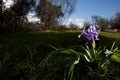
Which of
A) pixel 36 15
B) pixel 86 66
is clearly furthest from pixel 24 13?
pixel 86 66

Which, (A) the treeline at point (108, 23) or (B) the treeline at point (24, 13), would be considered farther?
(A) the treeline at point (108, 23)

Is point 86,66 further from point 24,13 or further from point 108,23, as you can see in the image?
point 108,23

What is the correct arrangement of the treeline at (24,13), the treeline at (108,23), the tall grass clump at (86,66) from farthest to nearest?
the treeline at (108,23)
the treeline at (24,13)
the tall grass clump at (86,66)

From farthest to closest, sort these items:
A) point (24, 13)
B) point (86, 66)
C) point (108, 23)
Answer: point (108, 23) < point (24, 13) < point (86, 66)

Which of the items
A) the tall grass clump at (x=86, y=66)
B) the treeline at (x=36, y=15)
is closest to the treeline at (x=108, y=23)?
the treeline at (x=36, y=15)

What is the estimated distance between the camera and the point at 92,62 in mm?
4191

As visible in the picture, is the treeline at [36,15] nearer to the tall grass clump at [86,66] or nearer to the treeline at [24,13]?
the treeline at [24,13]

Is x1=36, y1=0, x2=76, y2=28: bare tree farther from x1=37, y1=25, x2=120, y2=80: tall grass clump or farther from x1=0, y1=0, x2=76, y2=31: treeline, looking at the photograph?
x1=37, y1=25, x2=120, y2=80: tall grass clump

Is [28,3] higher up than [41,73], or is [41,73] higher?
[28,3]

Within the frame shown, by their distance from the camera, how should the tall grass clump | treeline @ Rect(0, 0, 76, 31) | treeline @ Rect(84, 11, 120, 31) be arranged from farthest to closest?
treeline @ Rect(84, 11, 120, 31), treeline @ Rect(0, 0, 76, 31), the tall grass clump

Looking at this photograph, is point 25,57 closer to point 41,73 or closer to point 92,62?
point 41,73

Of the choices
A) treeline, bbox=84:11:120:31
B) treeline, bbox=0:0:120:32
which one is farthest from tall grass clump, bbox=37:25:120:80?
treeline, bbox=84:11:120:31

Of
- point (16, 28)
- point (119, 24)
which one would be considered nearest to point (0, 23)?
point (16, 28)

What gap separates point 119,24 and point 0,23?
12.5 m
